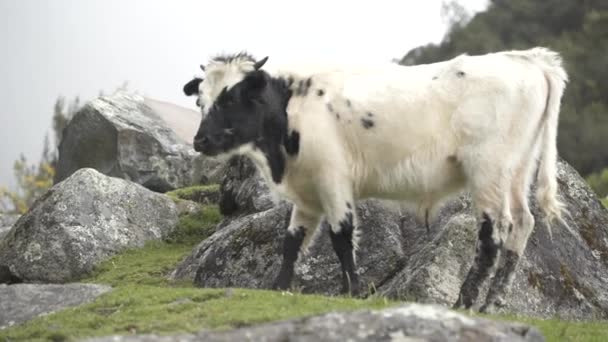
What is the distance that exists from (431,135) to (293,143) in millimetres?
1893

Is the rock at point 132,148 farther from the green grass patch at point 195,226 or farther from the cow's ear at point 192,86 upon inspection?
the cow's ear at point 192,86

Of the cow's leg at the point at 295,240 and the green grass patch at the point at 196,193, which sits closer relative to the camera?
the cow's leg at the point at 295,240

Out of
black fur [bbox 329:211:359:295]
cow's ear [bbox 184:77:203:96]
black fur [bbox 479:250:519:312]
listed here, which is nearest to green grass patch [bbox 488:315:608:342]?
black fur [bbox 479:250:519:312]

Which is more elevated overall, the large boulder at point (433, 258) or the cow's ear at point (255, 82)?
the cow's ear at point (255, 82)

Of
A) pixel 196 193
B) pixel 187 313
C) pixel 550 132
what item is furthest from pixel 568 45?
pixel 187 313

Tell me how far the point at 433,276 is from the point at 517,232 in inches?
68.7

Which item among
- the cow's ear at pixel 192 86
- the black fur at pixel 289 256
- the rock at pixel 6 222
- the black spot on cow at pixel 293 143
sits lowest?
the rock at pixel 6 222

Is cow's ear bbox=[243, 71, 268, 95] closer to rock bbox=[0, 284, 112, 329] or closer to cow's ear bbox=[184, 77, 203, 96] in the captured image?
cow's ear bbox=[184, 77, 203, 96]

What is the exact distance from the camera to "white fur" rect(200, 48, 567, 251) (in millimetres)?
11500

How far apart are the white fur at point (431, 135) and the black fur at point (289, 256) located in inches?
13.8

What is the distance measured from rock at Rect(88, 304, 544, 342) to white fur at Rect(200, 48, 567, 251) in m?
5.20

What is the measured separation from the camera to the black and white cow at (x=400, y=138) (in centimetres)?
1152

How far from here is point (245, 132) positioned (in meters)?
12.2

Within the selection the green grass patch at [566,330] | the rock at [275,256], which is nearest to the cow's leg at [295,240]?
the rock at [275,256]
